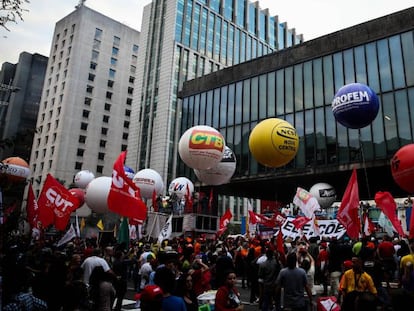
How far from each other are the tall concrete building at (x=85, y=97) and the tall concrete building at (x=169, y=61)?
4291 millimetres

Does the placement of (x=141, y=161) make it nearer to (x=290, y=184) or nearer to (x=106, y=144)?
(x=106, y=144)

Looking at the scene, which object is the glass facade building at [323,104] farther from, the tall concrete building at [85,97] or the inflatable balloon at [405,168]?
the tall concrete building at [85,97]

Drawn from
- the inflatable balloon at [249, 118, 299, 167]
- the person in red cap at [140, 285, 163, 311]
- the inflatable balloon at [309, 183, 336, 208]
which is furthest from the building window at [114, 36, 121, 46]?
the person in red cap at [140, 285, 163, 311]

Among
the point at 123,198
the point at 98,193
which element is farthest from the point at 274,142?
the point at 98,193

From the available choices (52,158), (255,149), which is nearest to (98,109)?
(52,158)

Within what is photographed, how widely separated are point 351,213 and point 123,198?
626cm

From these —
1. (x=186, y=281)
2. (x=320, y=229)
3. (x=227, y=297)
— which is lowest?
(x=227, y=297)

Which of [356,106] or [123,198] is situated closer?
[123,198]

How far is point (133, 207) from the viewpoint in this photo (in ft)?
31.7

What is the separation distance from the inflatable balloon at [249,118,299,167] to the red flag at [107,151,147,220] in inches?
190

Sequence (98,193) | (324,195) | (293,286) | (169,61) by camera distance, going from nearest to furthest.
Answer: (293,286) → (98,193) → (324,195) → (169,61)

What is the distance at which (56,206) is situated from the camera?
12070mm

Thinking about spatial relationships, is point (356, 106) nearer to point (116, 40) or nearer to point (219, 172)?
point (219, 172)

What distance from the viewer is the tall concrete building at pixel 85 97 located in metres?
63.7
